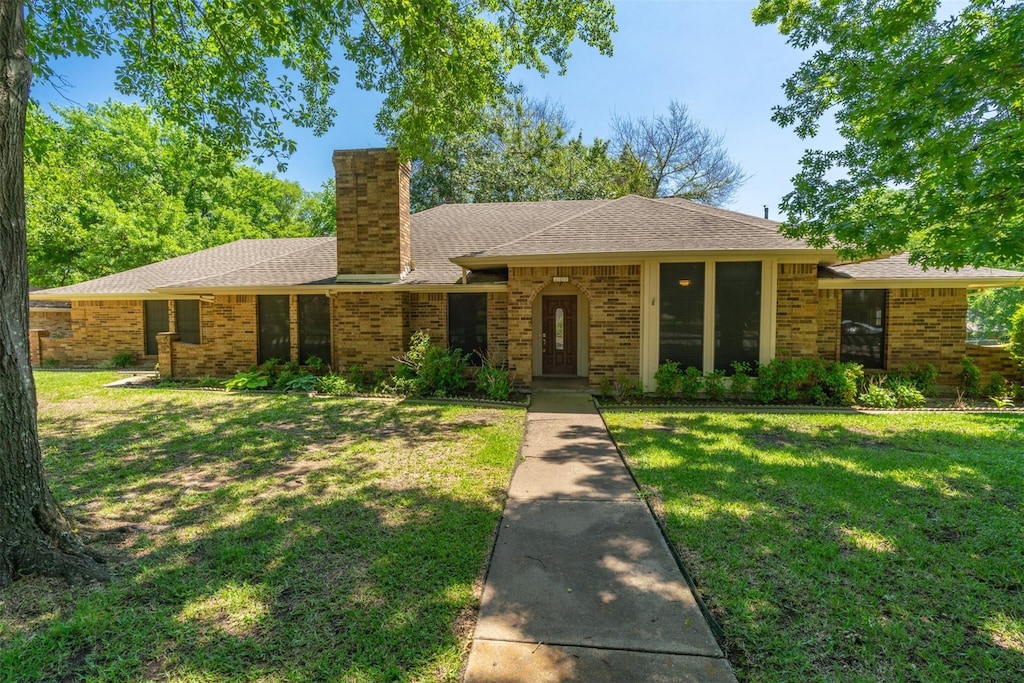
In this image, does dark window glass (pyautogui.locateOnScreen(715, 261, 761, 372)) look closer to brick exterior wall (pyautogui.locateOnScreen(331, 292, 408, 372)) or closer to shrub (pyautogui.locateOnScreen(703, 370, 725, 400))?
shrub (pyautogui.locateOnScreen(703, 370, 725, 400))

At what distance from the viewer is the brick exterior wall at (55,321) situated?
17.0m

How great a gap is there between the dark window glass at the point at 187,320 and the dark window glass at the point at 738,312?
14.2 m

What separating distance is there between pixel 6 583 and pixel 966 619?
235 inches

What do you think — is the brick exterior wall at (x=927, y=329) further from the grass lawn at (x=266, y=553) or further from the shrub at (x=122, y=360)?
the shrub at (x=122, y=360)

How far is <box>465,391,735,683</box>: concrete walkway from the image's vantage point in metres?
2.42

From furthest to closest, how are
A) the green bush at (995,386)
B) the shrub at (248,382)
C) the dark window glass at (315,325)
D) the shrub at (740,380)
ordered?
1. the dark window glass at (315,325)
2. the shrub at (248,382)
3. the green bush at (995,386)
4. the shrub at (740,380)

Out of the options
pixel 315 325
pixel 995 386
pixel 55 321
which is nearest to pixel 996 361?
pixel 995 386

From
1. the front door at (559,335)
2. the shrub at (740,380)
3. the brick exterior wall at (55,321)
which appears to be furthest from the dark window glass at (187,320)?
the shrub at (740,380)

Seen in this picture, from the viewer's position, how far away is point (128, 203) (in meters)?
22.5

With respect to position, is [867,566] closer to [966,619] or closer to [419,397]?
[966,619]

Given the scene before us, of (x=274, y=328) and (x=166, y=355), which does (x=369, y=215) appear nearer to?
(x=274, y=328)

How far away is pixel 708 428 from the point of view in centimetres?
737

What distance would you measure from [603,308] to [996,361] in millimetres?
8985

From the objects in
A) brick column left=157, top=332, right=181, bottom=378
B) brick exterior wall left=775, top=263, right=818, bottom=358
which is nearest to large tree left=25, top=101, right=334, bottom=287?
brick column left=157, top=332, right=181, bottom=378
